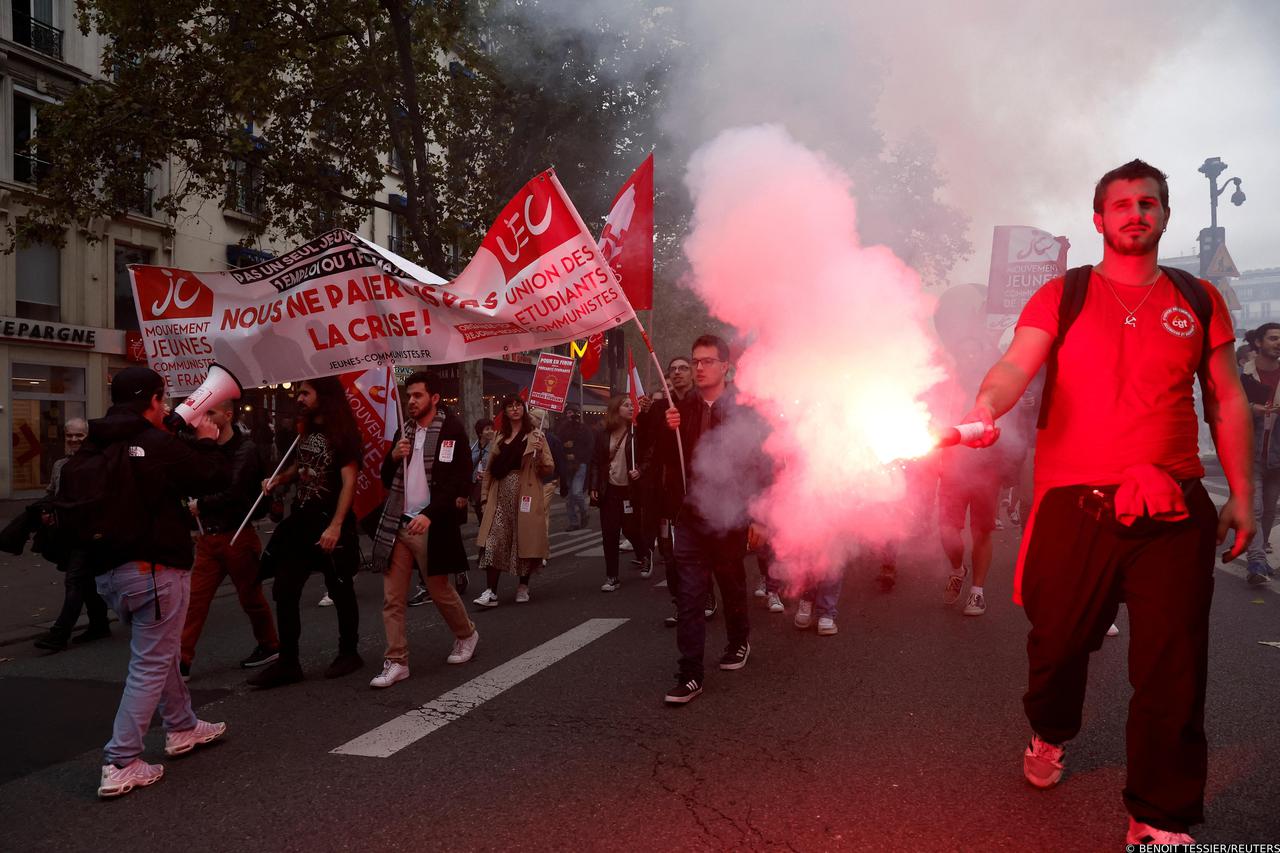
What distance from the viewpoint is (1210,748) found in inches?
147

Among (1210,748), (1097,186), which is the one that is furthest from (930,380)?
(1210,748)

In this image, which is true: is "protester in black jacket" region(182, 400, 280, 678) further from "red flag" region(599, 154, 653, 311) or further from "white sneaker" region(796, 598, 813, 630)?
"white sneaker" region(796, 598, 813, 630)

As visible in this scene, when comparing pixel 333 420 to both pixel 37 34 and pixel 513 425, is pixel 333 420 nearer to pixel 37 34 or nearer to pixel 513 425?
pixel 513 425

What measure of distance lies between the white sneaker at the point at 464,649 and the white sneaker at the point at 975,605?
351 cm

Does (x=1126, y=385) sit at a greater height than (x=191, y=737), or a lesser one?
greater

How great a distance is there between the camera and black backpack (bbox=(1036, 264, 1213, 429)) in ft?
9.71

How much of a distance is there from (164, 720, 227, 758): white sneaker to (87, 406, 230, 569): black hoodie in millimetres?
791

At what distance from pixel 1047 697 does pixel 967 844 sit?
57cm

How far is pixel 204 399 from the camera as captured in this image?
13.4 feet

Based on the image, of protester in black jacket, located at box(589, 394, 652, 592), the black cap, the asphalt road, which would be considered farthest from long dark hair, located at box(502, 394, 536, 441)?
the black cap

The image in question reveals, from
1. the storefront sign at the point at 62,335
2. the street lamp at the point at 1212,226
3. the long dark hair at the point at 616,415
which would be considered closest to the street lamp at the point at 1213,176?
the street lamp at the point at 1212,226

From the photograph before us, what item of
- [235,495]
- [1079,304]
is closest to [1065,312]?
[1079,304]

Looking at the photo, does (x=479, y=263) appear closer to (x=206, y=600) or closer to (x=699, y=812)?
(x=206, y=600)

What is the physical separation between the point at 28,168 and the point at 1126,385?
856 inches
